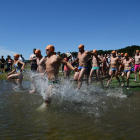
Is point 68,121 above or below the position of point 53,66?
below

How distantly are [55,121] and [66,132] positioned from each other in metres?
0.63

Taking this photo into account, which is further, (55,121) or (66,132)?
(55,121)

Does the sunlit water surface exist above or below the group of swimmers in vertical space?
below

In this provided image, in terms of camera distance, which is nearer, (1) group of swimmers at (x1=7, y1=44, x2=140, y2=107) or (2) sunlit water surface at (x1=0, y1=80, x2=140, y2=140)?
(2) sunlit water surface at (x1=0, y1=80, x2=140, y2=140)

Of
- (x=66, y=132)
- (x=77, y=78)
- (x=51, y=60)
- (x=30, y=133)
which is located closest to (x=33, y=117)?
(x=30, y=133)

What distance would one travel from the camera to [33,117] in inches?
163

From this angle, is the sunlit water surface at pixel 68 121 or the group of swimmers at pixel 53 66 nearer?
the sunlit water surface at pixel 68 121

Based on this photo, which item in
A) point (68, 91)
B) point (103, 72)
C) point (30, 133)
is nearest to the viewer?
point (30, 133)

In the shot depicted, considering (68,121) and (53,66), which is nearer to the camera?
(68,121)

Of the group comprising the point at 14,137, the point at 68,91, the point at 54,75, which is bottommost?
the point at 14,137

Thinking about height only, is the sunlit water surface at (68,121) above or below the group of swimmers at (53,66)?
below

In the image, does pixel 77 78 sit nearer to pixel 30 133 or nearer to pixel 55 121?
pixel 55 121

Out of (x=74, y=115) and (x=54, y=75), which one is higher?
(x=54, y=75)

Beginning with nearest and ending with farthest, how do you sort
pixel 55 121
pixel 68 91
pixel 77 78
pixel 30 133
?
1. pixel 30 133
2. pixel 55 121
3. pixel 68 91
4. pixel 77 78
